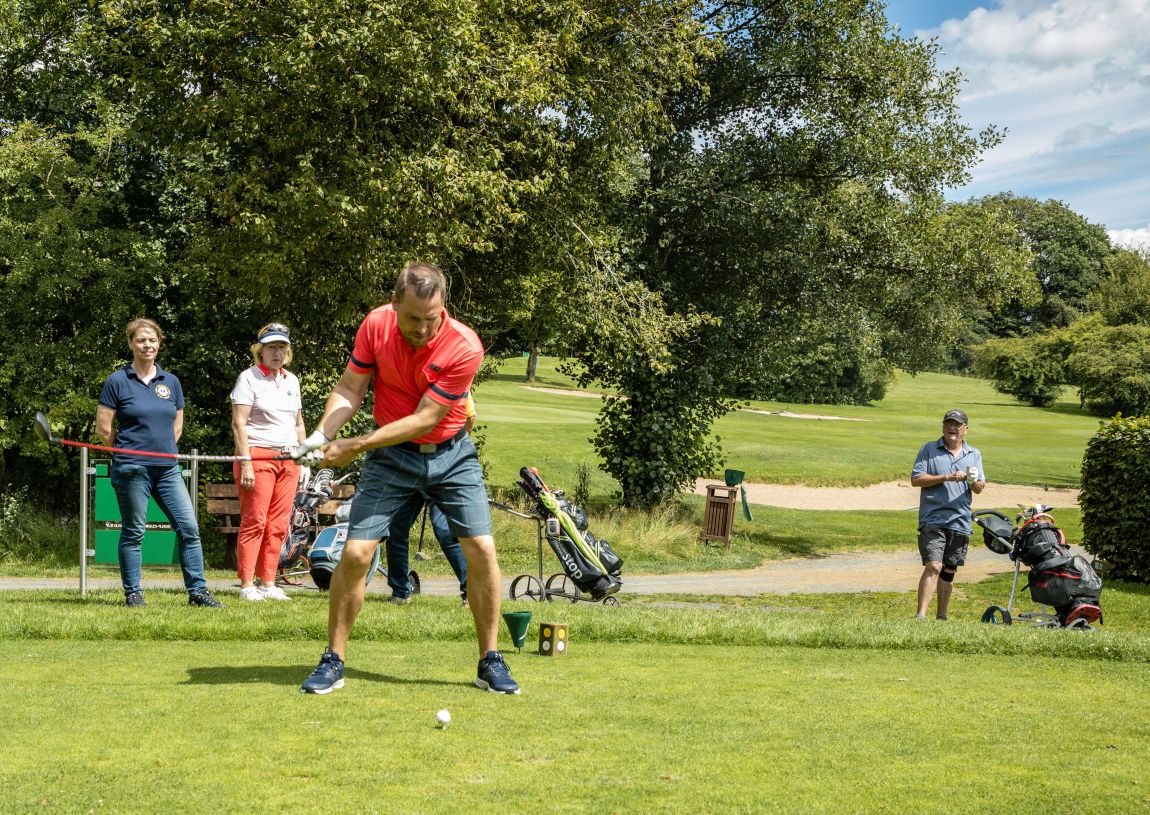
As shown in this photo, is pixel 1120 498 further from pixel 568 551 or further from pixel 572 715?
pixel 572 715

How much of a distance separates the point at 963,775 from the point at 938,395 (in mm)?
83502

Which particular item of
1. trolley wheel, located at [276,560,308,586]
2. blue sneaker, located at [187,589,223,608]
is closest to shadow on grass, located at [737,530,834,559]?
trolley wheel, located at [276,560,308,586]

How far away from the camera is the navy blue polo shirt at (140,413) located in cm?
844

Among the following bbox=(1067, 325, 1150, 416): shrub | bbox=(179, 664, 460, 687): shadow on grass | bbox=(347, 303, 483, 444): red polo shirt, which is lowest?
bbox=(179, 664, 460, 687): shadow on grass

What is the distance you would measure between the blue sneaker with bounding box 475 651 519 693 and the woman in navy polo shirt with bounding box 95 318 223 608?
354 cm

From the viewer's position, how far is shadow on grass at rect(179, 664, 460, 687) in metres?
5.52

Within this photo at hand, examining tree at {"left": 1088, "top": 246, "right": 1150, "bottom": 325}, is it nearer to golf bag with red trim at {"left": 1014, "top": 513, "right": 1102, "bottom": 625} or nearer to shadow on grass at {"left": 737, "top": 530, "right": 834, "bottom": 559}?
shadow on grass at {"left": 737, "top": 530, "right": 834, "bottom": 559}

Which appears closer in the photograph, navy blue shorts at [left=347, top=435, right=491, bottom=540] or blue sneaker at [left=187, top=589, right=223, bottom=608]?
navy blue shorts at [left=347, top=435, right=491, bottom=540]

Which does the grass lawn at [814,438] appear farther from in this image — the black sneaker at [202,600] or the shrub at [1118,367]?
the black sneaker at [202,600]

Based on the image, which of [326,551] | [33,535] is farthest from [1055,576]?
[33,535]

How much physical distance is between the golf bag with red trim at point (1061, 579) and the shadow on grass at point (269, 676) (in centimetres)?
697

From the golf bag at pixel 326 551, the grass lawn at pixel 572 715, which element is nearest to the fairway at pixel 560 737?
the grass lawn at pixel 572 715

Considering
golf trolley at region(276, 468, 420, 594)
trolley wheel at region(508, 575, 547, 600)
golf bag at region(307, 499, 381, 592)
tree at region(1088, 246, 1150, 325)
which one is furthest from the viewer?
tree at region(1088, 246, 1150, 325)

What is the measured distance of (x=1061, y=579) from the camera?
10539 millimetres
